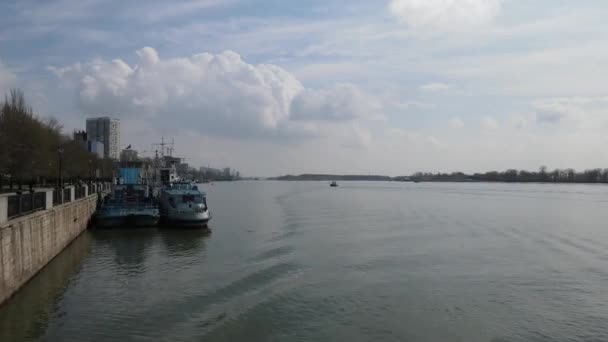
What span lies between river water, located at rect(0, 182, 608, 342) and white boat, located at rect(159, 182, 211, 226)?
3.56 metres

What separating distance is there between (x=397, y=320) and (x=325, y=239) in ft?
56.1

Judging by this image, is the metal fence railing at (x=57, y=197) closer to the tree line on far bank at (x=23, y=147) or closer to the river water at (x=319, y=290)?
the river water at (x=319, y=290)

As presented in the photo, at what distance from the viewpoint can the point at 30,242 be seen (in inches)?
705

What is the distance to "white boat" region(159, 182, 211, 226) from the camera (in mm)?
36469

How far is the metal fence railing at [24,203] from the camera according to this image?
1647 centimetres

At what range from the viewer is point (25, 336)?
12.9 m

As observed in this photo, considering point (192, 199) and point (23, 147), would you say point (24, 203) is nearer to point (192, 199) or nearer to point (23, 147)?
point (192, 199)

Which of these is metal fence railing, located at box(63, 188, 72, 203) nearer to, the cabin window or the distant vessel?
the distant vessel

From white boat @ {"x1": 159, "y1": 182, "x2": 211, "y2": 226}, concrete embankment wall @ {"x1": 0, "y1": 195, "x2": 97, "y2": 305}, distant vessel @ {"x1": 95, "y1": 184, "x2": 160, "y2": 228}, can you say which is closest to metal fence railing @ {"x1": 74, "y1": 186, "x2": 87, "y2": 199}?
distant vessel @ {"x1": 95, "y1": 184, "x2": 160, "y2": 228}

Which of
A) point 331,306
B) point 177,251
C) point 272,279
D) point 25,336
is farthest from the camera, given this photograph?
point 177,251

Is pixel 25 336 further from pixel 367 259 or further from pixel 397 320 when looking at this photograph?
pixel 367 259

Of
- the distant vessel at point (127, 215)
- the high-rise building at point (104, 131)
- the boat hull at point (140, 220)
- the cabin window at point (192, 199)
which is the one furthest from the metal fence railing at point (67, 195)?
the high-rise building at point (104, 131)

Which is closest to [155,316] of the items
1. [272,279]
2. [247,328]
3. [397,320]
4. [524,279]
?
[247,328]

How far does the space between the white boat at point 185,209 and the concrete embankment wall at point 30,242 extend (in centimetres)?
911
